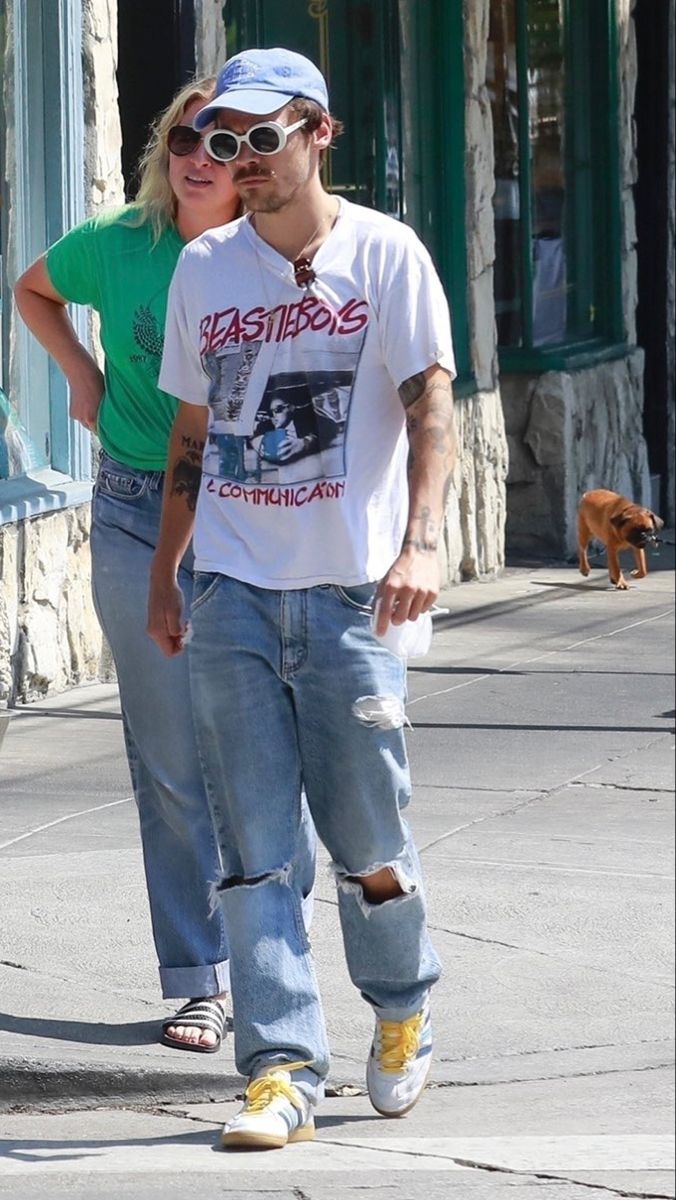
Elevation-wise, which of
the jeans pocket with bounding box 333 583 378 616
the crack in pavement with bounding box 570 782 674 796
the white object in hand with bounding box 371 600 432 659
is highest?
the jeans pocket with bounding box 333 583 378 616

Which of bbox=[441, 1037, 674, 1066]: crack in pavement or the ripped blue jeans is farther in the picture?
bbox=[441, 1037, 674, 1066]: crack in pavement

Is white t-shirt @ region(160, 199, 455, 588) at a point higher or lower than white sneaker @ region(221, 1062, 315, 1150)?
higher

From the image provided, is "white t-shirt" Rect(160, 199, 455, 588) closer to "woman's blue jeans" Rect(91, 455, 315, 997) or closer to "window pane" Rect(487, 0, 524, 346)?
"woman's blue jeans" Rect(91, 455, 315, 997)

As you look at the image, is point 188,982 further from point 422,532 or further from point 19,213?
point 19,213

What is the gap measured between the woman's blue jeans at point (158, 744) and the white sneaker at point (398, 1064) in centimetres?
56

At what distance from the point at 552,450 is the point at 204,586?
9.06 m

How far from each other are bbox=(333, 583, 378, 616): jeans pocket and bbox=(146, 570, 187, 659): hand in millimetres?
488

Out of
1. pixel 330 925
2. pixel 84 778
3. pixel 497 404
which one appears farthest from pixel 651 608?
pixel 330 925

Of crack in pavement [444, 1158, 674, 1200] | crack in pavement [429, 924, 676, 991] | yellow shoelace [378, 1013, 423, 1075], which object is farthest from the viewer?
crack in pavement [429, 924, 676, 991]

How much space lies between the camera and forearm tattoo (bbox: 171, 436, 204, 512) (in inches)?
176

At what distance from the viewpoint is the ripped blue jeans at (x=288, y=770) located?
13.5 feet

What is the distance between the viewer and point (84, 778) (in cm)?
732

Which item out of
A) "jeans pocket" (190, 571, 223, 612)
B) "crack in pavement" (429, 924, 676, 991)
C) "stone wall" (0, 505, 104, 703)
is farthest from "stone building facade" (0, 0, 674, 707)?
"jeans pocket" (190, 571, 223, 612)

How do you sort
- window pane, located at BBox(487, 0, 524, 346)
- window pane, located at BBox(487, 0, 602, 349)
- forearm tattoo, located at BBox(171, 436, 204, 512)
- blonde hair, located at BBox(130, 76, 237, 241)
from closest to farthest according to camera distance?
forearm tattoo, located at BBox(171, 436, 204, 512) → blonde hair, located at BBox(130, 76, 237, 241) → window pane, located at BBox(487, 0, 524, 346) → window pane, located at BBox(487, 0, 602, 349)
